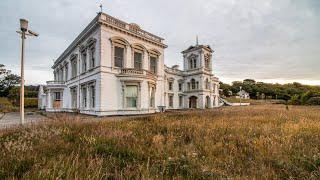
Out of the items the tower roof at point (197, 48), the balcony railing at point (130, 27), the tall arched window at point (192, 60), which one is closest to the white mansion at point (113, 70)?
the balcony railing at point (130, 27)

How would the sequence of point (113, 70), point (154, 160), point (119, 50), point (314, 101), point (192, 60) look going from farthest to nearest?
A: point (192, 60) → point (314, 101) → point (119, 50) → point (113, 70) → point (154, 160)

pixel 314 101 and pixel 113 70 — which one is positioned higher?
pixel 113 70

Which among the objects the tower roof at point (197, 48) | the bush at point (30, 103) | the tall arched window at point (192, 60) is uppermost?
the tower roof at point (197, 48)

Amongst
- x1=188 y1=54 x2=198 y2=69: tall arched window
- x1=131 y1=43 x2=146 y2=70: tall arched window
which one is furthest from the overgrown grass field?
x1=188 y1=54 x2=198 y2=69: tall arched window

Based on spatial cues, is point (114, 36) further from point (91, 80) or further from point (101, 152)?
point (101, 152)

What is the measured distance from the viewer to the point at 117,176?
3062 mm

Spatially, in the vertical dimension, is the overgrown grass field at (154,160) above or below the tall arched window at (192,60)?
below

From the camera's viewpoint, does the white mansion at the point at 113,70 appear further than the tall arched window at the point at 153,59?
No

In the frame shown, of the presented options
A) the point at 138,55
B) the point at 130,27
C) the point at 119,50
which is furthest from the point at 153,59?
the point at 119,50

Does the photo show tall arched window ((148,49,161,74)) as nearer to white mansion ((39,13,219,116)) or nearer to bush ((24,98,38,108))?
white mansion ((39,13,219,116))

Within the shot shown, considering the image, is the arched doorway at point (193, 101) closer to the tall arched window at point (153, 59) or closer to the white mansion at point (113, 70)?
the white mansion at point (113, 70)

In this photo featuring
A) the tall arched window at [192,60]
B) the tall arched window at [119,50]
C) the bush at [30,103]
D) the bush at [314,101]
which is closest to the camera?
the tall arched window at [119,50]

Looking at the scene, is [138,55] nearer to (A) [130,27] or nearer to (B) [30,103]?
(A) [130,27]

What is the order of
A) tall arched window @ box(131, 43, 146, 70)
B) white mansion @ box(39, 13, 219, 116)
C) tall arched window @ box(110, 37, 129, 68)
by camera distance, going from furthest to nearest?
tall arched window @ box(131, 43, 146, 70) → tall arched window @ box(110, 37, 129, 68) → white mansion @ box(39, 13, 219, 116)
